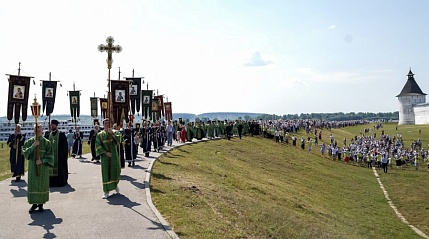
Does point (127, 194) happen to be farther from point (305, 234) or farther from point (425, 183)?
point (425, 183)

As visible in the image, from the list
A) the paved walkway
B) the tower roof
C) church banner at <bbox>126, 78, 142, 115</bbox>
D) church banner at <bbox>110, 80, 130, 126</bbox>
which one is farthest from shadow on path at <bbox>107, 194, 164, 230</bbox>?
the tower roof

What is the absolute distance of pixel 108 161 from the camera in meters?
12.7

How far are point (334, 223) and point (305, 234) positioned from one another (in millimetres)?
4610

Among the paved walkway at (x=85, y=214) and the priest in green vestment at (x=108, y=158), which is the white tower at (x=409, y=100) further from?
the priest in green vestment at (x=108, y=158)

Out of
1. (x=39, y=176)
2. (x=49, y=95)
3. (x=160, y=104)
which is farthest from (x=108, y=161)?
(x=160, y=104)

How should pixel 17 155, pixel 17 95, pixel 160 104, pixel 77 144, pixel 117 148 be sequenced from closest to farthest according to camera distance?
pixel 117 148, pixel 17 155, pixel 17 95, pixel 77 144, pixel 160 104

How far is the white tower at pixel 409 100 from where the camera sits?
107 meters

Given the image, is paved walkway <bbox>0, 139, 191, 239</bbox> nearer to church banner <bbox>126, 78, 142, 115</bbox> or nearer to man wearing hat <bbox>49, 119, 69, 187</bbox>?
man wearing hat <bbox>49, 119, 69, 187</bbox>

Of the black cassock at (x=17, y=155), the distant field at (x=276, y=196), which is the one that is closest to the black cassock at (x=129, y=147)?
the distant field at (x=276, y=196)

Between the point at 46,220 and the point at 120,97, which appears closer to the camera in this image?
the point at 46,220

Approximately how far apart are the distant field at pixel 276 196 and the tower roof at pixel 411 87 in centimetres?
7593

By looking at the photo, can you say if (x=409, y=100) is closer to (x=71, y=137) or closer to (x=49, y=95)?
(x=71, y=137)

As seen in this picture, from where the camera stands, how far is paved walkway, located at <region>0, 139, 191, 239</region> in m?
9.26

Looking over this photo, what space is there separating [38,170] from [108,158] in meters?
2.30
